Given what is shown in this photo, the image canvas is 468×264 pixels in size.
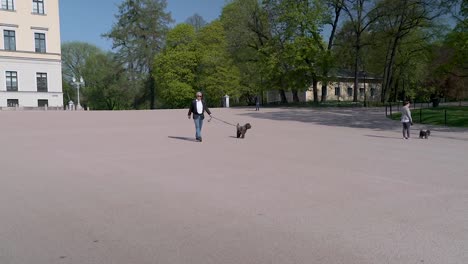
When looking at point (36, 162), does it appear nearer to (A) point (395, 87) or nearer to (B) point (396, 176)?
(B) point (396, 176)

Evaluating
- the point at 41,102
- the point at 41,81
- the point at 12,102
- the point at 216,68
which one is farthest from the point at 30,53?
the point at 216,68

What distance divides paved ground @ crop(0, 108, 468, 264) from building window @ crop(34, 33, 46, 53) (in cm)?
4998

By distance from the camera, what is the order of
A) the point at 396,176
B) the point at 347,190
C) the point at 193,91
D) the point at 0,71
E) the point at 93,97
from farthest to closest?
the point at 93,97 → the point at 193,91 → the point at 0,71 → the point at 396,176 → the point at 347,190

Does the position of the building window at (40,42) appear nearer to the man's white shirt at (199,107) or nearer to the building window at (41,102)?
the building window at (41,102)

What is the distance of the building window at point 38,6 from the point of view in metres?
54.8

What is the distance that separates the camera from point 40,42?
5569cm

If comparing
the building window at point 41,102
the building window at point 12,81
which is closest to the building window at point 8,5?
the building window at point 12,81

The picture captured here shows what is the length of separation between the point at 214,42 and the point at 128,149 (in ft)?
169

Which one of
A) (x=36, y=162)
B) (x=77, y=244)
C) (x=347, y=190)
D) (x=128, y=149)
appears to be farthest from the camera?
(x=128, y=149)

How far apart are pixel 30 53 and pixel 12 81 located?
4582 millimetres

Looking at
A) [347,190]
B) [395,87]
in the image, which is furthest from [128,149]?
[395,87]

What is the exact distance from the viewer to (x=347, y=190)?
24.7ft

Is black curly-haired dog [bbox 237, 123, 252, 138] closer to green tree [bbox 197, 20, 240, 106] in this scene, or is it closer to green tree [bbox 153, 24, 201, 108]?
green tree [bbox 197, 20, 240, 106]

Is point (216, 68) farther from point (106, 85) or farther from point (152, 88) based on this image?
point (106, 85)
